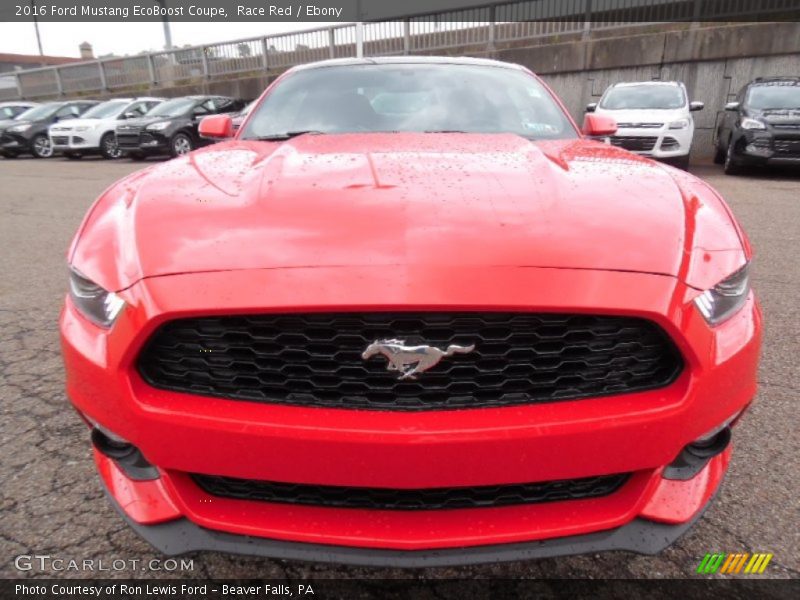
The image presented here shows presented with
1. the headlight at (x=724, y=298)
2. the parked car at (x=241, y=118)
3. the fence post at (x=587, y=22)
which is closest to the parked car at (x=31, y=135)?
the parked car at (x=241, y=118)

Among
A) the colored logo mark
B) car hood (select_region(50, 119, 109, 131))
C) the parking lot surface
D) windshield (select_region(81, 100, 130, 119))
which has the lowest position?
car hood (select_region(50, 119, 109, 131))

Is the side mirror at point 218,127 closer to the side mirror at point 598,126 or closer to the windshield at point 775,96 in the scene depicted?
the side mirror at point 598,126

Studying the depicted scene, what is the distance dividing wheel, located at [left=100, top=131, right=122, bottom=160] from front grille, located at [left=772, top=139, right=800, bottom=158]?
47.6 ft

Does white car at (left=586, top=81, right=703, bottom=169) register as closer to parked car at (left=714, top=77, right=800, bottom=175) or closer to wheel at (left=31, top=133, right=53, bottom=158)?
parked car at (left=714, top=77, right=800, bottom=175)

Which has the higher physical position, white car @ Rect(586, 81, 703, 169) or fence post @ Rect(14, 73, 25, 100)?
white car @ Rect(586, 81, 703, 169)

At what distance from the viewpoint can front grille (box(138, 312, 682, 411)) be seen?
1.33m

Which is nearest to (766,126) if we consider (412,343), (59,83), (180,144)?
(412,343)

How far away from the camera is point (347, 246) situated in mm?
1379

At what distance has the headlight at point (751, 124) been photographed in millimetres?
9305

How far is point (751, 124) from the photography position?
941 centimetres

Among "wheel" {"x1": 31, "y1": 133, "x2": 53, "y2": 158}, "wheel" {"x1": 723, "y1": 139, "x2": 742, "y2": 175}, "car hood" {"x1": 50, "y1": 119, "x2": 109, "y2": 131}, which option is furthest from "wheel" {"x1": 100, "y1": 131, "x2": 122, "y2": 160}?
"wheel" {"x1": 723, "y1": 139, "x2": 742, "y2": 175}

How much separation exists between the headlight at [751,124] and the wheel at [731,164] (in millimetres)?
405

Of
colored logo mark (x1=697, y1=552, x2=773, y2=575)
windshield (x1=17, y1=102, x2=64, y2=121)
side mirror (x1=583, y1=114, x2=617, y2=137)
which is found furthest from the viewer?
windshield (x1=17, y1=102, x2=64, y2=121)

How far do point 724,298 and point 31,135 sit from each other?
19564mm
